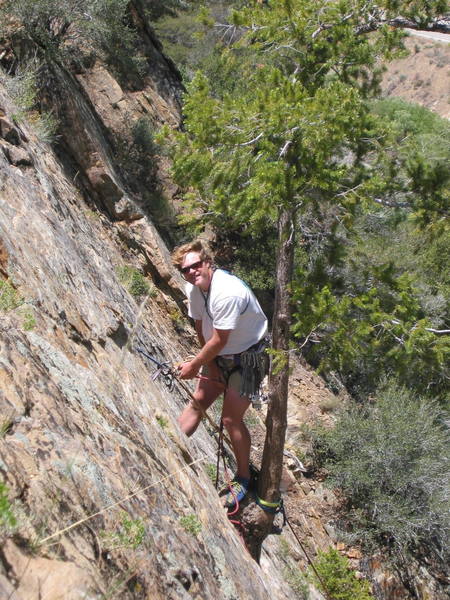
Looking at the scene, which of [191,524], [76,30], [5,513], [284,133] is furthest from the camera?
→ [76,30]

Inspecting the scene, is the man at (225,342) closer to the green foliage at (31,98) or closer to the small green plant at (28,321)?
the small green plant at (28,321)

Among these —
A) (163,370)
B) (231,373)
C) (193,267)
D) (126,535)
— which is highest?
(193,267)

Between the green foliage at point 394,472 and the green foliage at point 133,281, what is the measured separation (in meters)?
4.27

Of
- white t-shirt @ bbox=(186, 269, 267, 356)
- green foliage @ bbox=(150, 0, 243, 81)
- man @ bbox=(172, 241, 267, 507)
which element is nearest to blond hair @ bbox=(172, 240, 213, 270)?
man @ bbox=(172, 241, 267, 507)

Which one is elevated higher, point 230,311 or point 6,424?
point 6,424

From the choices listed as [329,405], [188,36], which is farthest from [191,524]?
[188,36]

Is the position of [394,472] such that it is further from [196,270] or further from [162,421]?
[196,270]

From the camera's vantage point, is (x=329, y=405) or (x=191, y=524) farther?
(x=329, y=405)

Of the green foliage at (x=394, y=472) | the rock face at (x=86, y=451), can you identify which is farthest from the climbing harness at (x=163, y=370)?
the green foliage at (x=394, y=472)

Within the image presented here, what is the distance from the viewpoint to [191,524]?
3066 millimetres

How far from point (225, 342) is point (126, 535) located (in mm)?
2047

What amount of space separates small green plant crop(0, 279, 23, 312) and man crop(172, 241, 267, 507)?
51.7 inches

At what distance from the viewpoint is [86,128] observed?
31.1ft

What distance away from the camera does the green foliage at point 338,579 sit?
7.20 metres
